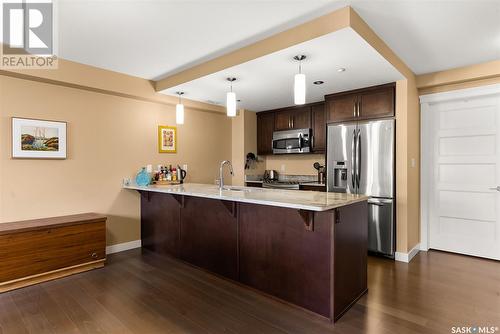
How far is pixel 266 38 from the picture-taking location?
2.70 meters

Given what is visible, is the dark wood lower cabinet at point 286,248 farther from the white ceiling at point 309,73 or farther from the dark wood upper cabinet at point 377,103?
the dark wood upper cabinet at point 377,103

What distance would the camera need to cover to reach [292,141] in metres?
5.09

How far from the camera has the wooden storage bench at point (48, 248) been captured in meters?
2.71

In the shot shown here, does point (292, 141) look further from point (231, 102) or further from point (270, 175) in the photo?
point (231, 102)

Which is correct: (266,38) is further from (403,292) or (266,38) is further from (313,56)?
(403,292)

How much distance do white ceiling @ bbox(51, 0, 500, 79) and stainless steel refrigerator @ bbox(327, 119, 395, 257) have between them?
981 millimetres

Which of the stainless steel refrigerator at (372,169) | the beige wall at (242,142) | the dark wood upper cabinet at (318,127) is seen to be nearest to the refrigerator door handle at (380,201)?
the stainless steel refrigerator at (372,169)

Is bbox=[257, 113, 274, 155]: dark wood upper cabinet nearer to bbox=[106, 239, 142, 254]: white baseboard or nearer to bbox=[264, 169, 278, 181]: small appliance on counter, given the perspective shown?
bbox=[264, 169, 278, 181]: small appliance on counter

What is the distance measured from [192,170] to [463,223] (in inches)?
164

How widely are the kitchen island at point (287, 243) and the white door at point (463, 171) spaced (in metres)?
2.07

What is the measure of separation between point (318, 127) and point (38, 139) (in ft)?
13.1

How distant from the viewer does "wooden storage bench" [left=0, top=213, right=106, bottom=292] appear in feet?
8.87

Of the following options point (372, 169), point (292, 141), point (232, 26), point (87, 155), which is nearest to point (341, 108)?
point (372, 169)

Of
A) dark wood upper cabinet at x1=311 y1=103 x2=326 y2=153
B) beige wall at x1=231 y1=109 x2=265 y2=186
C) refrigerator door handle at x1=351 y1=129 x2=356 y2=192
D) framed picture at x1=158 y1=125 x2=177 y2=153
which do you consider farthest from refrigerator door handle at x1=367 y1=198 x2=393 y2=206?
framed picture at x1=158 y1=125 x2=177 y2=153
